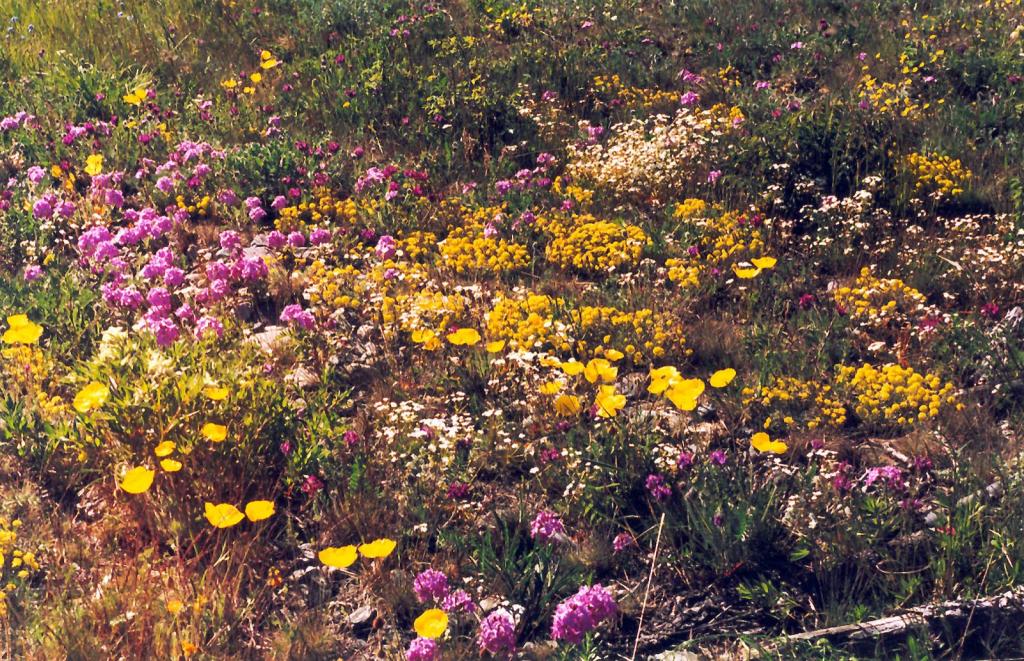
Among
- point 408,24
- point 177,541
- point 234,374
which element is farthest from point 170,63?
point 177,541

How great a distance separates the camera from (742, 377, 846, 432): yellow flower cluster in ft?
12.9

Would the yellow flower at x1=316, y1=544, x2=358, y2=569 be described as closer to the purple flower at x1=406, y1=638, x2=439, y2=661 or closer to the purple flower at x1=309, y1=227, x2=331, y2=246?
the purple flower at x1=406, y1=638, x2=439, y2=661

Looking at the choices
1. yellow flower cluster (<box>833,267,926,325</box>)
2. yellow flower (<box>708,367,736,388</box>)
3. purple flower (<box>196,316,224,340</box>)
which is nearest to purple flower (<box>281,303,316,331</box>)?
purple flower (<box>196,316,224,340</box>)

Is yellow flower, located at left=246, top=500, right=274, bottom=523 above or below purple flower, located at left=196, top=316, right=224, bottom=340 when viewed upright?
below

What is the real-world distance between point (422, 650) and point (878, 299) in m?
3.12

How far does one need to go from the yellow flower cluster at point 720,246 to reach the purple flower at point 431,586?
233 centimetres

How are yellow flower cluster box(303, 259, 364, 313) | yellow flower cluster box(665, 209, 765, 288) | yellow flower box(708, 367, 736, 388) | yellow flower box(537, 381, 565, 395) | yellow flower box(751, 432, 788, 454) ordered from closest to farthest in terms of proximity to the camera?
yellow flower box(751, 432, 788, 454)
yellow flower box(708, 367, 736, 388)
yellow flower box(537, 381, 565, 395)
yellow flower cluster box(303, 259, 364, 313)
yellow flower cluster box(665, 209, 765, 288)

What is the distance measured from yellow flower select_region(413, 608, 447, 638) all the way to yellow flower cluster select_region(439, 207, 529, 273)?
252 centimetres

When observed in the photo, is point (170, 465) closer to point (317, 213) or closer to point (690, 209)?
point (317, 213)

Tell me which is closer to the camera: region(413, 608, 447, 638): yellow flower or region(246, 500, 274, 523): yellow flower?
region(413, 608, 447, 638): yellow flower

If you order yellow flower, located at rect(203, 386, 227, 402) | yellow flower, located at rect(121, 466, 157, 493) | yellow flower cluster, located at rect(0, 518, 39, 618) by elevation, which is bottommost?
yellow flower cluster, located at rect(0, 518, 39, 618)

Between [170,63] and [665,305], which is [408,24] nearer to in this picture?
[170,63]

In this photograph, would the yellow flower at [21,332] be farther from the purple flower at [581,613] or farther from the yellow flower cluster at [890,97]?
the yellow flower cluster at [890,97]

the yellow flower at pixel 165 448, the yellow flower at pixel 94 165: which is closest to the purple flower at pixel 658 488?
the yellow flower at pixel 165 448
